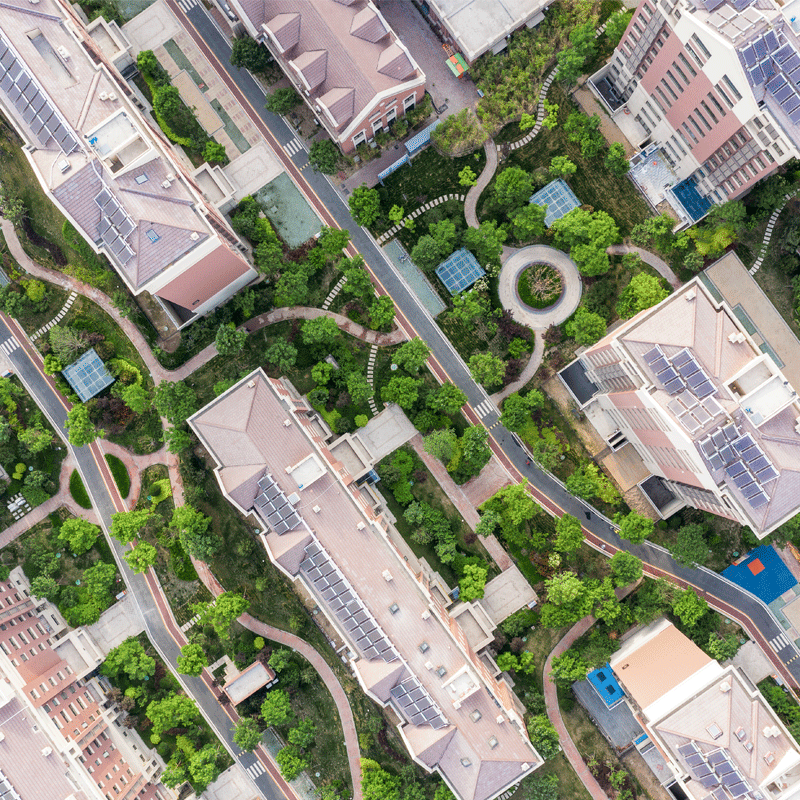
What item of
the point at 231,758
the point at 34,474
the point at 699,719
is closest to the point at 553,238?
the point at 699,719

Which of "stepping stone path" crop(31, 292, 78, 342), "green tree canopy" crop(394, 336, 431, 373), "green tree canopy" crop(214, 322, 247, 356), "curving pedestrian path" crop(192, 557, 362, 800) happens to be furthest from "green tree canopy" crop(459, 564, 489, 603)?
"stepping stone path" crop(31, 292, 78, 342)

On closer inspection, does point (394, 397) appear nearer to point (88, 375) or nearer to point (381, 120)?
point (381, 120)

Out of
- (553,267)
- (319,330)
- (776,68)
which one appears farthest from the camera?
(553,267)

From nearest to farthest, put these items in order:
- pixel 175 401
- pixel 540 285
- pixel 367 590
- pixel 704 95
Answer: pixel 704 95
pixel 367 590
pixel 175 401
pixel 540 285

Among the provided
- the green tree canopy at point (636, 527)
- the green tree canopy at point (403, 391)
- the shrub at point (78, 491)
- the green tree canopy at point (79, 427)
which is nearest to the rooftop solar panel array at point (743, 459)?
the green tree canopy at point (636, 527)

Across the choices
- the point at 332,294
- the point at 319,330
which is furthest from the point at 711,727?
the point at 332,294

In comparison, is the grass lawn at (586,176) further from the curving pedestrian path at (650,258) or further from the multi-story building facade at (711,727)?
the multi-story building facade at (711,727)

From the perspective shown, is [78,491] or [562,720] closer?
[562,720]

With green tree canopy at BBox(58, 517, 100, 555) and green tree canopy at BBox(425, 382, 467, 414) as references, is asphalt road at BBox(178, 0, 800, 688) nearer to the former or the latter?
green tree canopy at BBox(425, 382, 467, 414)
